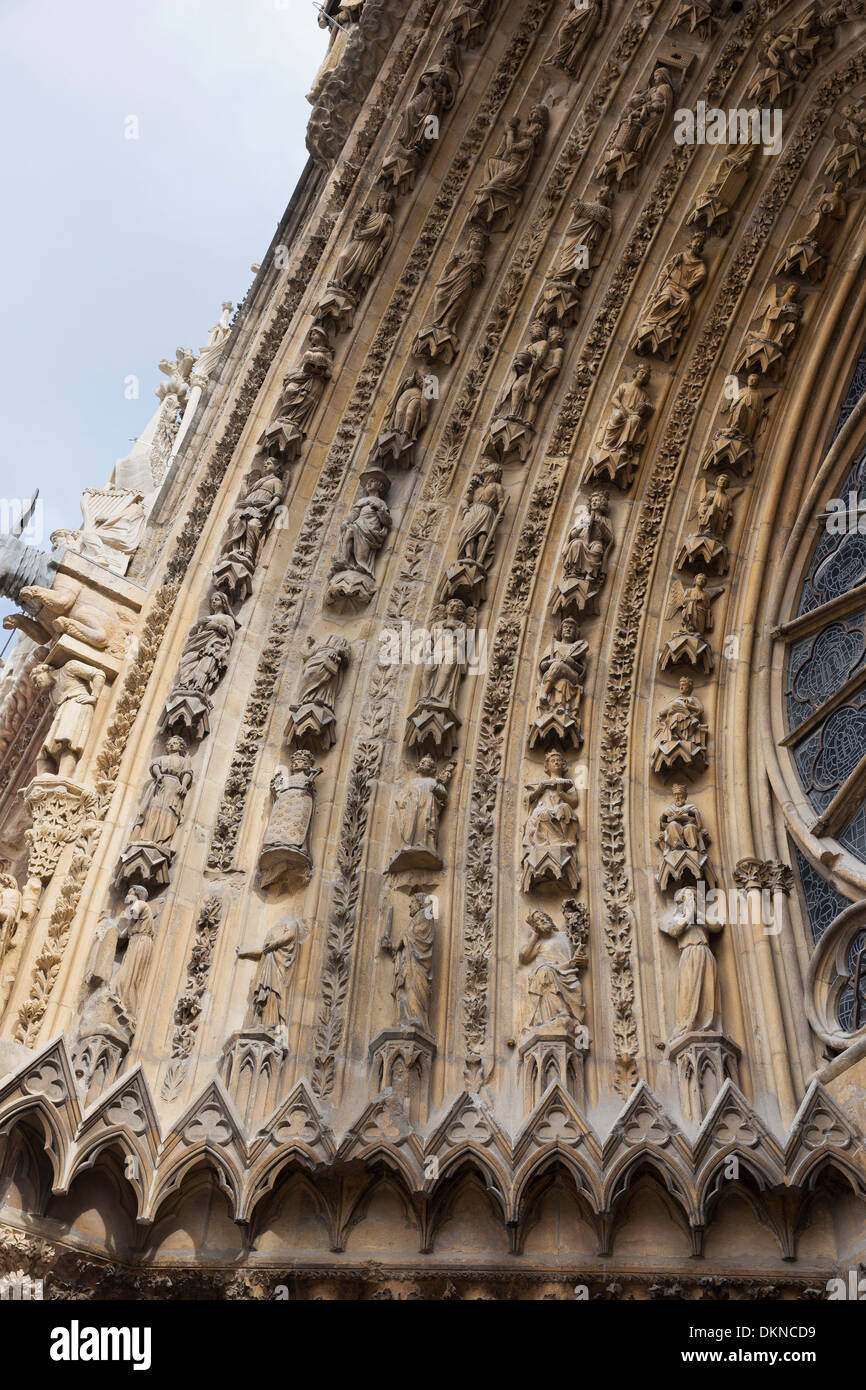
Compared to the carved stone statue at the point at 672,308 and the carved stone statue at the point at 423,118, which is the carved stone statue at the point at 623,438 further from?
the carved stone statue at the point at 423,118

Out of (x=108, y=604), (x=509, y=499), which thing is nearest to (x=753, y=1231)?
(x=509, y=499)

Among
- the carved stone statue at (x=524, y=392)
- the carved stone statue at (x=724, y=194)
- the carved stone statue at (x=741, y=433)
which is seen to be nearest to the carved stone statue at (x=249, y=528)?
the carved stone statue at (x=524, y=392)

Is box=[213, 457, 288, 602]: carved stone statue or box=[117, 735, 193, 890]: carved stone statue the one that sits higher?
box=[213, 457, 288, 602]: carved stone statue

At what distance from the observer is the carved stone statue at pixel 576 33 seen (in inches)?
385

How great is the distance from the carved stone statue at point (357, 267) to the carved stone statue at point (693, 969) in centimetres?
539

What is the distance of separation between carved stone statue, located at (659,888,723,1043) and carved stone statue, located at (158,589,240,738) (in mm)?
3150

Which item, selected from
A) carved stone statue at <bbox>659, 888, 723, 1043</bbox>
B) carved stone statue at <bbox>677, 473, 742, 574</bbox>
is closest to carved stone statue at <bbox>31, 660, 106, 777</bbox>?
carved stone statue at <bbox>659, 888, 723, 1043</bbox>

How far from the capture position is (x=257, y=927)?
7223mm

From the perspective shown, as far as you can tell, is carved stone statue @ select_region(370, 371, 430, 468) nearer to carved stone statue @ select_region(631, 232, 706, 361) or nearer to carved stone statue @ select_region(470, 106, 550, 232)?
carved stone statue @ select_region(470, 106, 550, 232)

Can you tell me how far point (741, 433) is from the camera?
8.79 m

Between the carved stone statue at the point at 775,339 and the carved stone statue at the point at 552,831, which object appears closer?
the carved stone statue at the point at 552,831

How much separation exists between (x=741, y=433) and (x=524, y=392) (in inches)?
62.5

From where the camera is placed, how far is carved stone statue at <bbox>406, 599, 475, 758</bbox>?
7875 mm
